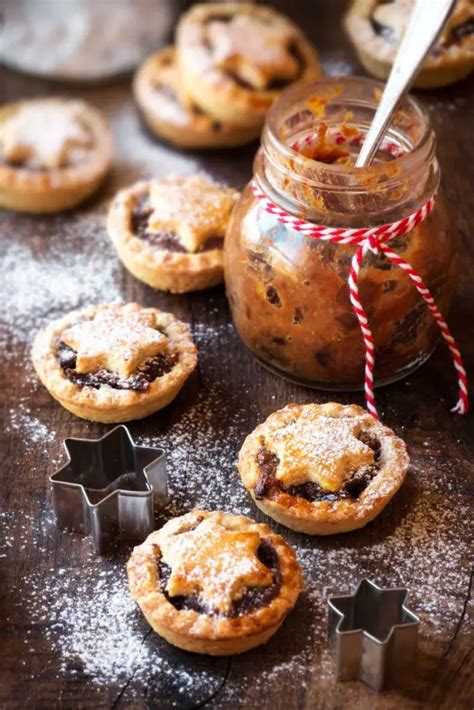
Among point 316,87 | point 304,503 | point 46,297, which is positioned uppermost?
point 316,87

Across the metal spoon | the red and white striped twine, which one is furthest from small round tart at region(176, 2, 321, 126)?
the metal spoon

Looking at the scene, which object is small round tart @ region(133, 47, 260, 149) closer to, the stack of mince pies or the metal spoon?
the stack of mince pies

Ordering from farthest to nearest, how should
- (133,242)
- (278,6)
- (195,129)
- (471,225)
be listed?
(278,6)
(195,129)
(471,225)
(133,242)

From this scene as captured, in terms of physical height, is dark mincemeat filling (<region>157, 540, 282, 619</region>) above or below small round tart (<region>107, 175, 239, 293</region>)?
below

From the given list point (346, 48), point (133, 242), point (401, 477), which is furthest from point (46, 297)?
point (346, 48)

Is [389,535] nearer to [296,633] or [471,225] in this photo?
[296,633]

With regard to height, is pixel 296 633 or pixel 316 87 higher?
pixel 316 87

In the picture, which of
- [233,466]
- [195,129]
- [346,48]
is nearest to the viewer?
[233,466]
